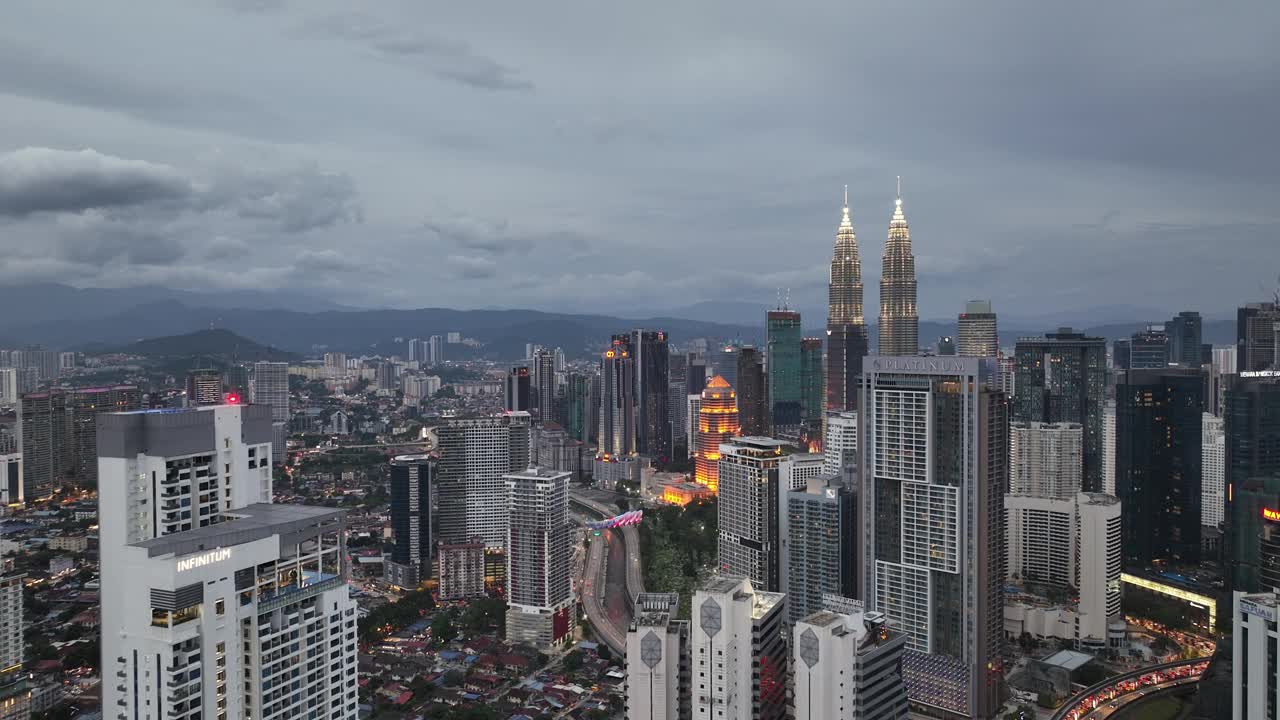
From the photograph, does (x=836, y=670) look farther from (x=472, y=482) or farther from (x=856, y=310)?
(x=856, y=310)

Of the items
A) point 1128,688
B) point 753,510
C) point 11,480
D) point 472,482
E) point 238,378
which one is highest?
point 238,378

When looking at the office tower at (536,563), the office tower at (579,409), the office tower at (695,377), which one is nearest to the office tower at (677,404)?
the office tower at (695,377)

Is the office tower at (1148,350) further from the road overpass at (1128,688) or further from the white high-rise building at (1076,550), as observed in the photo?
the road overpass at (1128,688)

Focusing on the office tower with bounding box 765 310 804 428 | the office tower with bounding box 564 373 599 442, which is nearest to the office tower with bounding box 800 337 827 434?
the office tower with bounding box 765 310 804 428

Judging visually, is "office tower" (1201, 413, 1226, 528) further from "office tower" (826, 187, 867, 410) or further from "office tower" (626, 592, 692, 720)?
"office tower" (626, 592, 692, 720)

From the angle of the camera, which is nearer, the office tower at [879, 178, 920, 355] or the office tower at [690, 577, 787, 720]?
the office tower at [690, 577, 787, 720]

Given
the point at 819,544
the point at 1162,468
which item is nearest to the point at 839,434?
the point at 1162,468

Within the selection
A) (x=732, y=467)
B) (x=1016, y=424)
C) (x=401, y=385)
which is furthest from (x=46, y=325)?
(x=1016, y=424)
